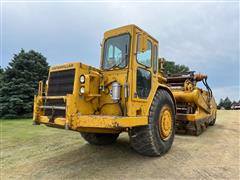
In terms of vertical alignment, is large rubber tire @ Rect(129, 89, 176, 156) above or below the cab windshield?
below

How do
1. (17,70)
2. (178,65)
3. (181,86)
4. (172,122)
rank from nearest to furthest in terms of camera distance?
(172,122)
(181,86)
(17,70)
(178,65)

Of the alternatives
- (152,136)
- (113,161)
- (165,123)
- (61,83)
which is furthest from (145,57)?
(113,161)

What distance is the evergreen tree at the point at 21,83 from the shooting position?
15.7 m

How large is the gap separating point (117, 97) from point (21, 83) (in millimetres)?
13732

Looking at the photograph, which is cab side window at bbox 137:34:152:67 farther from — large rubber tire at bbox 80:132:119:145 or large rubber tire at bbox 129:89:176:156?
large rubber tire at bbox 80:132:119:145

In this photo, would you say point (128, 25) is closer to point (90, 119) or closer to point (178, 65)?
point (90, 119)

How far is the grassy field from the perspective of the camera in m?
4.03

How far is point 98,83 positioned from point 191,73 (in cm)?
499

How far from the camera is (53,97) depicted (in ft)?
14.8

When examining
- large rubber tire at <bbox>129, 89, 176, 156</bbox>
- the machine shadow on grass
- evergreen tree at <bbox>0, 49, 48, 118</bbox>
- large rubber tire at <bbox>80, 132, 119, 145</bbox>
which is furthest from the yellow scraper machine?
evergreen tree at <bbox>0, 49, 48, 118</bbox>

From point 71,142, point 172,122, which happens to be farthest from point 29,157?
point 172,122

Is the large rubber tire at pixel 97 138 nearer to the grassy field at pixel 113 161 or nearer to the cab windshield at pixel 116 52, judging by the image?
the grassy field at pixel 113 161

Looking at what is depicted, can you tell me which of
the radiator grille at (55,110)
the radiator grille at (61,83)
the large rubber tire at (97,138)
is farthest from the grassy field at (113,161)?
the radiator grille at (61,83)

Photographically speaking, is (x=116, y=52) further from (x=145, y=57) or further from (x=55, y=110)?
(x=55, y=110)
